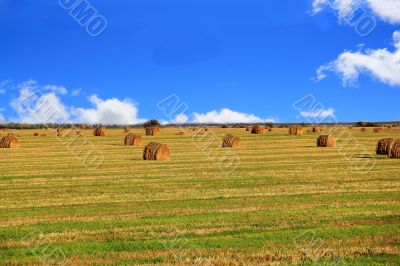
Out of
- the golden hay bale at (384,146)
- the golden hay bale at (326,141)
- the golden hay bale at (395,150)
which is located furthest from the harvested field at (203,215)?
the golden hay bale at (326,141)

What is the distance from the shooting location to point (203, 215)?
15438 millimetres

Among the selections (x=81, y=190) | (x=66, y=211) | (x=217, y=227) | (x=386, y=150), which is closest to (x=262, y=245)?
(x=217, y=227)

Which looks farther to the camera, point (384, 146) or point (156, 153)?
point (384, 146)

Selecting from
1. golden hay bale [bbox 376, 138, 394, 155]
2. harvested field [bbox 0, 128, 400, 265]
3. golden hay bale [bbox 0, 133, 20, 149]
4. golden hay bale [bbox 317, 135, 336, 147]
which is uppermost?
golden hay bale [bbox 317, 135, 336, 147]

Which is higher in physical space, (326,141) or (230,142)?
(326,141)

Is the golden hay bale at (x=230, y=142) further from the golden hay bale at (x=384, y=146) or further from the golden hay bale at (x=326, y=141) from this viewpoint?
the golden hay bale at (x=384, y=146)

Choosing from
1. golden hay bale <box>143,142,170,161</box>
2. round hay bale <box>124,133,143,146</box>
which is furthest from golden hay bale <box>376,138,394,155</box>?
round hay bale <box>124,133,143,146</box>

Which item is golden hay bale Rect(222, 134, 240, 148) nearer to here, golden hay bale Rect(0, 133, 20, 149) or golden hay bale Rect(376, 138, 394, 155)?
golden hay bale Rect(376, 138, 394, 155)

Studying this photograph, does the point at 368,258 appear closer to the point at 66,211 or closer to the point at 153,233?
the point at 153,233

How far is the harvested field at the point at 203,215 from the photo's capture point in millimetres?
11664

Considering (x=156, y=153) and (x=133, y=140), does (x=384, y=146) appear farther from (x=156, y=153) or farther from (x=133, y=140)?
(x=133, y=140)

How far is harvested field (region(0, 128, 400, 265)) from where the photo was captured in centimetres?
1166

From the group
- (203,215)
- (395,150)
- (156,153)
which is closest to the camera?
(203,215)

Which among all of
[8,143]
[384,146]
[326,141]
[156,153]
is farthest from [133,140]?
[384,146]
